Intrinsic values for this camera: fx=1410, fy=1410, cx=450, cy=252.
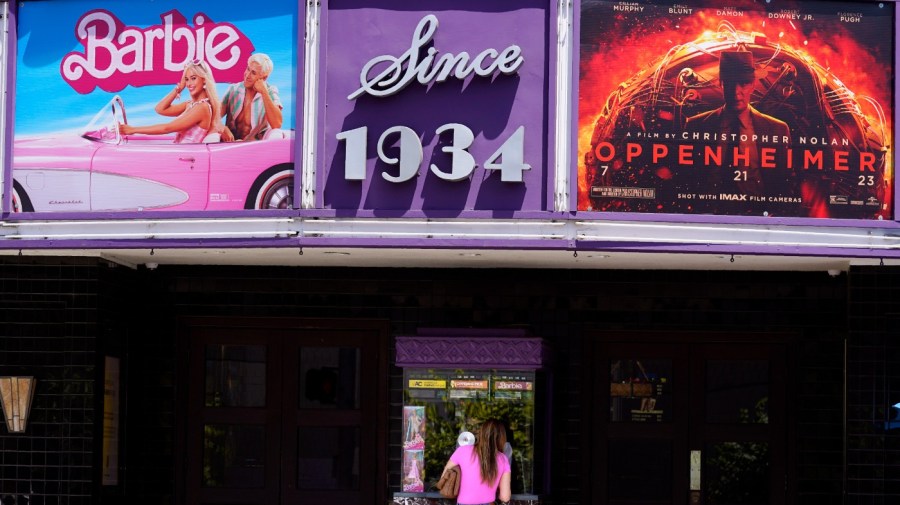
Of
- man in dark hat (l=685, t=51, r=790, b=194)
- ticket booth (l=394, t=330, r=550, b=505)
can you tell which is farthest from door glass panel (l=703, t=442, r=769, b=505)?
man in dark hat (l=685, t=51, r=790, b=194)

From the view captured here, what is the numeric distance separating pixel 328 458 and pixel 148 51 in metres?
4.61

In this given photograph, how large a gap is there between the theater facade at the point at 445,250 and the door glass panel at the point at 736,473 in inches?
1.1

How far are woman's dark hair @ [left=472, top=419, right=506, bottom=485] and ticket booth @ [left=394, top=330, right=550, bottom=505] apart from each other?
96 centimetres

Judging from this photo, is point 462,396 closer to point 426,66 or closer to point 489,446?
point 489,446

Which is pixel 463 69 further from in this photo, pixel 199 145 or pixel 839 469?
pixel 839 469

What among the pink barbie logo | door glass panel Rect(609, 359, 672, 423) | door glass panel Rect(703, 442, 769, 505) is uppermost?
the pink barbie logo

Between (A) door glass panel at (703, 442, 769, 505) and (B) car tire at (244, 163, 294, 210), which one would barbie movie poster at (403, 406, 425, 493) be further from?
(A) door glass panel at (703, 442, 769, 505)

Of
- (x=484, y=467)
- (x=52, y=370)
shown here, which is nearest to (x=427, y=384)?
(x=484, y=467)

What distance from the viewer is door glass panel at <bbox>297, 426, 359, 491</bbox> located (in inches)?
575

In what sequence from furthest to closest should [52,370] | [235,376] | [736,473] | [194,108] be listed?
[235,376]
[736,473]
[52,370]
[194,108]

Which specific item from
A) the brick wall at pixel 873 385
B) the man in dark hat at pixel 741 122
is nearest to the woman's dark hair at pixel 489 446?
the man in dark hat at pixel 741 122

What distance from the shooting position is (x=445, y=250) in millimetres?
Result: 12578

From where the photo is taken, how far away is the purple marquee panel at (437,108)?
12.3m

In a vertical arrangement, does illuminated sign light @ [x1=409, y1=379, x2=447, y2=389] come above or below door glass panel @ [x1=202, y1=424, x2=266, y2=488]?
above
